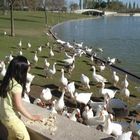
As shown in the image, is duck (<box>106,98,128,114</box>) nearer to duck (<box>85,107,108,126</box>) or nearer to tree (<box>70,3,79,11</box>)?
duck (<box>85,107,108,126</box>)

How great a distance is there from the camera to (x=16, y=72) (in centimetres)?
681

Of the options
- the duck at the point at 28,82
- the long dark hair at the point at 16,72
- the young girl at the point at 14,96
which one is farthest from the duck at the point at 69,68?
the long dark hair at the point at 16,72

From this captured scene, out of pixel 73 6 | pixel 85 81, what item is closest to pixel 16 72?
pixel 85 81

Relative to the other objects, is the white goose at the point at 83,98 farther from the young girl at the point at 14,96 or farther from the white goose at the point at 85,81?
the young girl at the point at 14,96

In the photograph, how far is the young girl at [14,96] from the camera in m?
6.79

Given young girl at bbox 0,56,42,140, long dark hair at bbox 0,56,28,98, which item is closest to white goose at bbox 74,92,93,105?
young girl at bbox 0,56,42,140

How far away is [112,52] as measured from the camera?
124 ft

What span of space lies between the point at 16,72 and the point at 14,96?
384 millimetres

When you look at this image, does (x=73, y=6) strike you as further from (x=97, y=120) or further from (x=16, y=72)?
(x=16, y=72)

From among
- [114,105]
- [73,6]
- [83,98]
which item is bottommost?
[73,6]

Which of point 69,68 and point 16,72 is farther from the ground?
point 16,72

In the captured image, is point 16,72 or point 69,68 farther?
point 69,68

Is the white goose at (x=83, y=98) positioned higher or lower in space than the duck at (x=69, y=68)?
higher

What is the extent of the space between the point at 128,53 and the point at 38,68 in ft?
47.9
